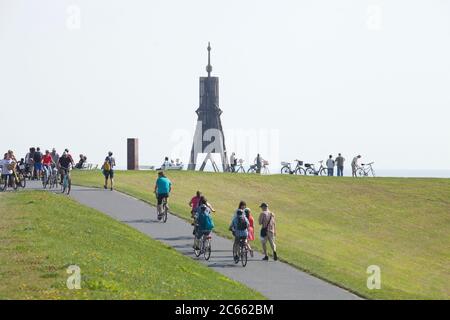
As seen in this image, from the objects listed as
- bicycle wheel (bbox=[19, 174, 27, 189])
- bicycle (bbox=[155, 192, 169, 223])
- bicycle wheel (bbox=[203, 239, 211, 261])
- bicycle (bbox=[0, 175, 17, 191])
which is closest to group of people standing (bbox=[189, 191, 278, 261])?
bicycle wheel (bbox=[203, 239, 211, 261])

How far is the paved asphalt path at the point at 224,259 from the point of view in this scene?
2658cm

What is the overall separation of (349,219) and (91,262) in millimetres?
28430

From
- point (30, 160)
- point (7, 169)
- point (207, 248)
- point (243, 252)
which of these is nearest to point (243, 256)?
point (243, 252)

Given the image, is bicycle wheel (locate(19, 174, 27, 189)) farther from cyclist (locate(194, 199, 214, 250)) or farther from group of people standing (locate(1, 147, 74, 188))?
cyclist (locate(194, 199, 214, 250))

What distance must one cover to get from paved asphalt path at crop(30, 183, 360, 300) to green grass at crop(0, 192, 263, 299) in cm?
84

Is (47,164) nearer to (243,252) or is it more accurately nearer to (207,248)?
(207,248)

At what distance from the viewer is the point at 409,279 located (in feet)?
122

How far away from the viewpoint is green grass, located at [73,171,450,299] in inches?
1404

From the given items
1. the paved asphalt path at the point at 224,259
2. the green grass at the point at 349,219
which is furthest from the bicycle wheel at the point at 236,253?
the green grass at the point at 349,219
